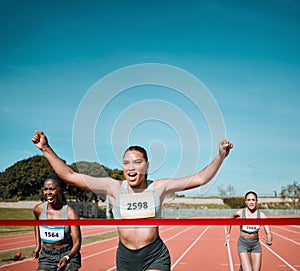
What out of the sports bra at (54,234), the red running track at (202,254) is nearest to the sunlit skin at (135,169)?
the sports bra at (54,234)

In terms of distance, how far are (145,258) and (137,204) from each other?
0.37 metres

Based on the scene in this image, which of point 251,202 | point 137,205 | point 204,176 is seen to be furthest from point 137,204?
point 251,202

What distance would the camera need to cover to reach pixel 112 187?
3.38 m

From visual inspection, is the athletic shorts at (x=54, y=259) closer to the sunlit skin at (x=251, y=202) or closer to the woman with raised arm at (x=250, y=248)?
the woman with raised arm at (x=250, y=248)

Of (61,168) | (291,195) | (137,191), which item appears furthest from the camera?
(291,195)

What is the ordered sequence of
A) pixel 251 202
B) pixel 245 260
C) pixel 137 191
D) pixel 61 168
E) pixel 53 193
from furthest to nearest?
pixel 251 202 < pixel 245 260 < pixel 53 193 < pixel 137 191 < pixel 61 168

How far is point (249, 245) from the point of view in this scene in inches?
207

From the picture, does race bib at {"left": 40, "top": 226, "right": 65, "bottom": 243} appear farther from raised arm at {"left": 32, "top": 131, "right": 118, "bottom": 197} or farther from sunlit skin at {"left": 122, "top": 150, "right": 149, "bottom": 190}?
sunlit skin at {"left": 122, "top": 150, "right": 149, "bottom": 190}

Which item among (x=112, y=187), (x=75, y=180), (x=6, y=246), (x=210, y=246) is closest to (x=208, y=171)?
(x=112, y=187)

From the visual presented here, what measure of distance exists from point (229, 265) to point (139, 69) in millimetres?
3319

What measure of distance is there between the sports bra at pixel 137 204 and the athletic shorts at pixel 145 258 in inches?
8.3

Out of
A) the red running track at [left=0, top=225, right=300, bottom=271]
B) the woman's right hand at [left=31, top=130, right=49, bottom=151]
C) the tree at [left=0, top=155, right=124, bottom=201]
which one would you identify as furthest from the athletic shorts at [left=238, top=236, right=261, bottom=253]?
the tree at [left=0, top=155, right=124, bottom=201]

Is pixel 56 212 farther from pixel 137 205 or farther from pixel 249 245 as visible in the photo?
pixel 249 245

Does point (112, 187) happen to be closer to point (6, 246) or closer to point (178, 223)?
point (178, 223)
